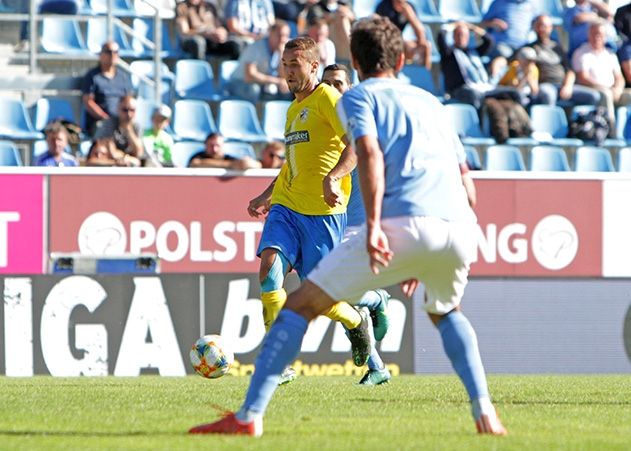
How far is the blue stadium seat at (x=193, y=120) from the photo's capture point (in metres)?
17.9

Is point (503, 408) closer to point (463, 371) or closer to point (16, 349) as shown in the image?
point (463, 371)

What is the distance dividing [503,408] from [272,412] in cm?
154

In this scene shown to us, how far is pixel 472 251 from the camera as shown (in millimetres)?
6832

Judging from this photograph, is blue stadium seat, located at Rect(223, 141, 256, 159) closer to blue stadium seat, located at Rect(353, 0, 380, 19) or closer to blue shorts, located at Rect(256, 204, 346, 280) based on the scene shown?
blue stadium seat, located at Rect(353, 0, 380, 19)

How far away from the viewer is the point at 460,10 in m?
21.6

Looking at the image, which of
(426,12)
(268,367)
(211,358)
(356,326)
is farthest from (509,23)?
(268,367)

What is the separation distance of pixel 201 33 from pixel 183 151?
2.65m

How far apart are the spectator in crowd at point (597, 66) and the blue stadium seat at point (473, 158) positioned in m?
2.75

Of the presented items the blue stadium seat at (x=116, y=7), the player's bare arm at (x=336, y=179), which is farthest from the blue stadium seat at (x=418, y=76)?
the player's bare arm at (x=336, y=179)

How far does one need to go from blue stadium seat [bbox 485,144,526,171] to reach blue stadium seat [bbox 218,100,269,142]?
2.78m

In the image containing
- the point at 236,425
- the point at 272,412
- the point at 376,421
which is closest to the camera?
the point at 236,425

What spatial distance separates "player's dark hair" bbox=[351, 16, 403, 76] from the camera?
6699mm

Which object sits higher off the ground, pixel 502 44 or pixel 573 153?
pixel 502 44

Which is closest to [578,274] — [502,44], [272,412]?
[502,44]
